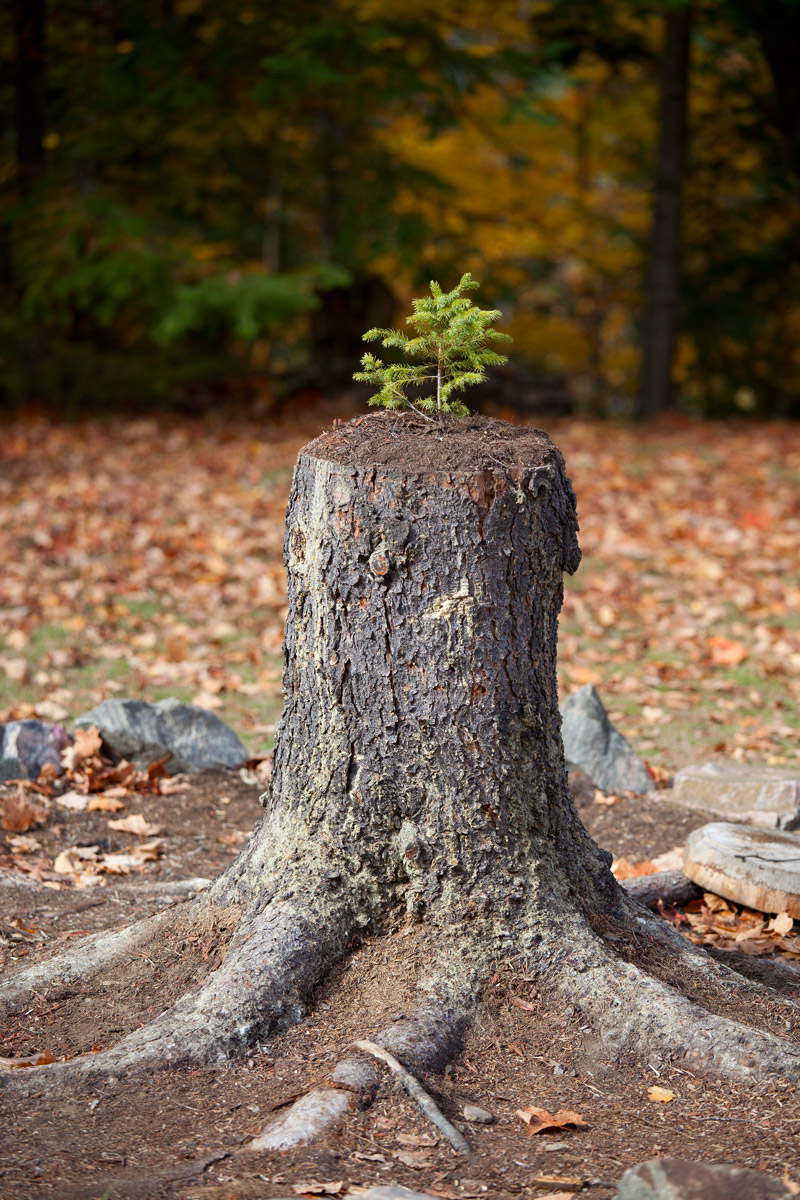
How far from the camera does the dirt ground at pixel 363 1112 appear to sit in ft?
7.09

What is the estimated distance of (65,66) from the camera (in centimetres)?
1306

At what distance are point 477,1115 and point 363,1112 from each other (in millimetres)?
267

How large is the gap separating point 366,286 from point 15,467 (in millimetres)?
6160

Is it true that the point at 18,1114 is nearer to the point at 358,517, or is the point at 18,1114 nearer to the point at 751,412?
the point at 358,517

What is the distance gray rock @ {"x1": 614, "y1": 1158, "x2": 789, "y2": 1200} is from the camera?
1.97 meters

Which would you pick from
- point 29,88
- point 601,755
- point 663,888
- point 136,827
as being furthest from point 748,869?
point 29,88

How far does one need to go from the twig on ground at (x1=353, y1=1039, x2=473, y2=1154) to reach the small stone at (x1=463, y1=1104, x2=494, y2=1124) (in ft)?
0.24

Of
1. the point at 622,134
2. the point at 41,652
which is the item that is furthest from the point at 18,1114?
the point at 622,134

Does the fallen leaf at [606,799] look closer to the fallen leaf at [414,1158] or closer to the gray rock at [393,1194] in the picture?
the fallen leaf at [414,1158]

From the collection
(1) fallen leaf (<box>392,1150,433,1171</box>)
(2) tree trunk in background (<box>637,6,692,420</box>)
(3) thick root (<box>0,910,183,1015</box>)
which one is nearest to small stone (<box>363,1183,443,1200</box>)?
(1) fallen leaf (<box>392,1150,433,1171</box>)

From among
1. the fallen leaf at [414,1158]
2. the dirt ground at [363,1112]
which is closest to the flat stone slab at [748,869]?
the dirt ground at [363,1112]

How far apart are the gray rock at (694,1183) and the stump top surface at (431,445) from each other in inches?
62.0

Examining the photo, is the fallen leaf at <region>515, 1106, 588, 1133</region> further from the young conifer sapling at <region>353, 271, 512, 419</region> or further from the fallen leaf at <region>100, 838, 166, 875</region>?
the fallen leaf at <region>100, 838, 166, 875</region>

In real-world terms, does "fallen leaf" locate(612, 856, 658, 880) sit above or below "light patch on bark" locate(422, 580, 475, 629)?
below
